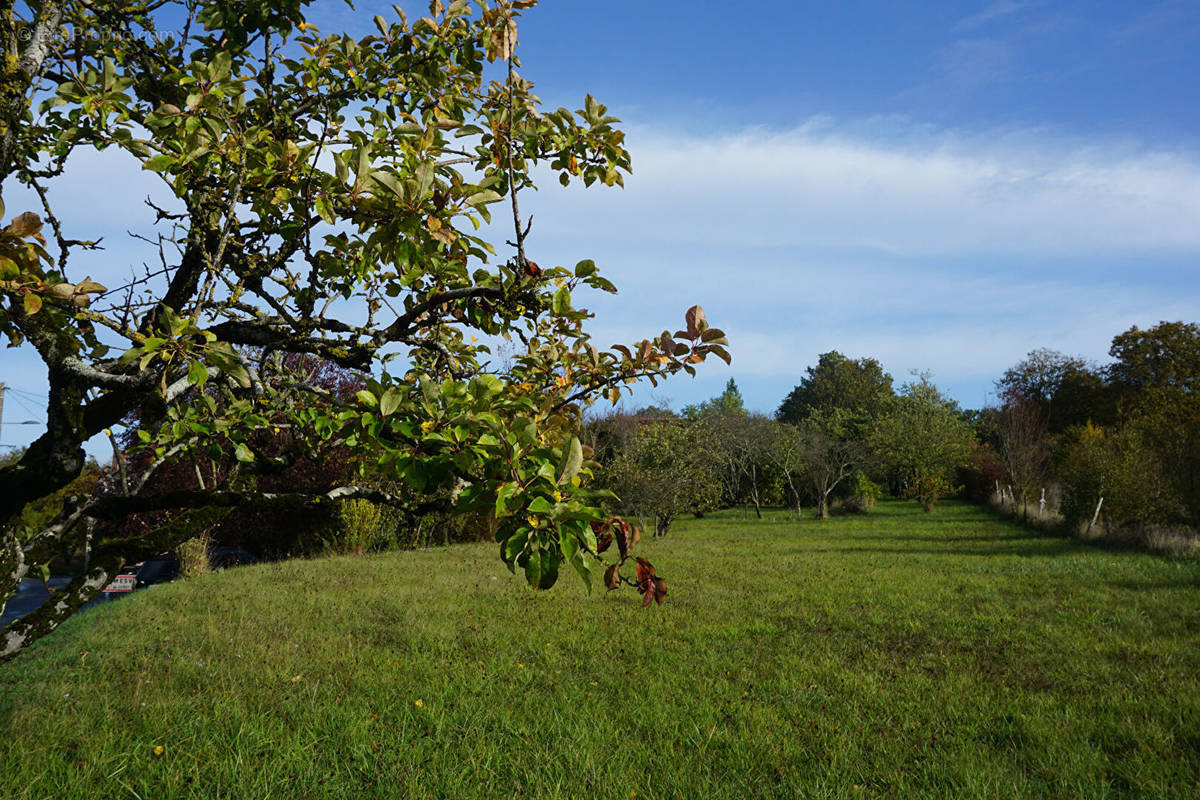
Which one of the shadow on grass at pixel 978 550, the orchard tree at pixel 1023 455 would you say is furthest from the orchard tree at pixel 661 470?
the orchard tree at pixel 1023 455

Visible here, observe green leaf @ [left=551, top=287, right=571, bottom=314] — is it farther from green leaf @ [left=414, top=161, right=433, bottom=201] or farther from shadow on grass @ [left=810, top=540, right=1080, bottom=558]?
shadow on grass @ [left=810, top=540, right=1080, bottom=558]

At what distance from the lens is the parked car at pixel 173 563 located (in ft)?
43.9

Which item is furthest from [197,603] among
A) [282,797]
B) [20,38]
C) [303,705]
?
[20,38]

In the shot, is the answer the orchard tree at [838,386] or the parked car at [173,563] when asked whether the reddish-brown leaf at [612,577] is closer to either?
the parked car at [173,563]

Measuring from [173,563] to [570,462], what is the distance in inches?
597

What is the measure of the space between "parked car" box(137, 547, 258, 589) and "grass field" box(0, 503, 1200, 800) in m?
4.40

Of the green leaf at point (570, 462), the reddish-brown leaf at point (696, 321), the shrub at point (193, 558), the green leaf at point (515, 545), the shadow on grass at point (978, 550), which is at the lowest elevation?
the shrub at point (193, 558)

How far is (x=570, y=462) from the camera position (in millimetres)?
1853

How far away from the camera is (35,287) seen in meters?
2.21

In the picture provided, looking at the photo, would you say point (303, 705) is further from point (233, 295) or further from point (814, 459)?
point (814, 459)

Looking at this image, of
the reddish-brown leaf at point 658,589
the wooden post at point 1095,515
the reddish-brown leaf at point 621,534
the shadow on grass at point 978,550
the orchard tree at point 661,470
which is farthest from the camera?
the orchard tree at point 661,470

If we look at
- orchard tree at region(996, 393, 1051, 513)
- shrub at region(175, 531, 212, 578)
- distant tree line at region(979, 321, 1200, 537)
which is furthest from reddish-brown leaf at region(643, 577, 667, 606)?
orchard tree at region(996, 393, 1051, 513)

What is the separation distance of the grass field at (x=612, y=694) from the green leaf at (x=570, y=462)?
293 cm

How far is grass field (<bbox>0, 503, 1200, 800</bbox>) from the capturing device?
4.15 m
